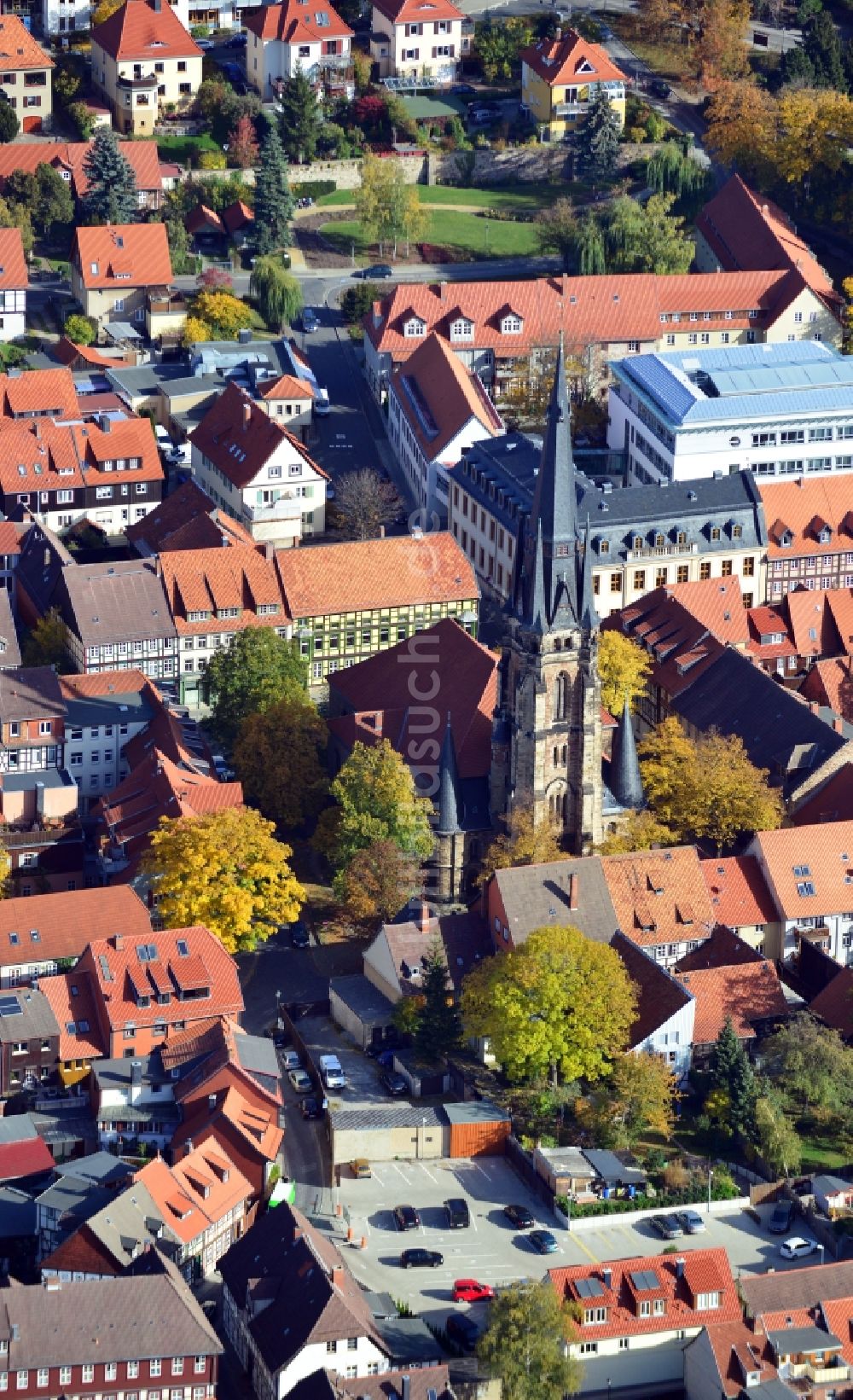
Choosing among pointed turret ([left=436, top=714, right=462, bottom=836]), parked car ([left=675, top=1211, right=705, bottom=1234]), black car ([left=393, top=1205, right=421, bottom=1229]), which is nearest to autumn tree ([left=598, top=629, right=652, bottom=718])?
pointed turret ([left=436, top=714, right=462, bottom=836])

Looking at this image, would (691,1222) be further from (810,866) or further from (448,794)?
(448,794)

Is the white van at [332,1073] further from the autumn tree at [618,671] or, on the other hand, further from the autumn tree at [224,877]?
the autumn tree at [618,671]

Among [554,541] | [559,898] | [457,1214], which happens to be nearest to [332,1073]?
[457,1214]

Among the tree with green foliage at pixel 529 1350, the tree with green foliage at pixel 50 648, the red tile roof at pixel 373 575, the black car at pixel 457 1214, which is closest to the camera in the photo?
the tree with green foliage at pixel 529 1350

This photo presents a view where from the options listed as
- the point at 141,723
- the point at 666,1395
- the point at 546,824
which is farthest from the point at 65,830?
the point at 666,1395

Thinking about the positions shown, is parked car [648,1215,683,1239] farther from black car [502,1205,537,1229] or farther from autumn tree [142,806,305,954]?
autumn tree [142,806,305,954]

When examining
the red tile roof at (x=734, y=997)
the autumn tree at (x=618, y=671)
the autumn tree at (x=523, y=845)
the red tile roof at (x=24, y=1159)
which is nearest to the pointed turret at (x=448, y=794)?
the autumn tree at (x=523, y=845)
